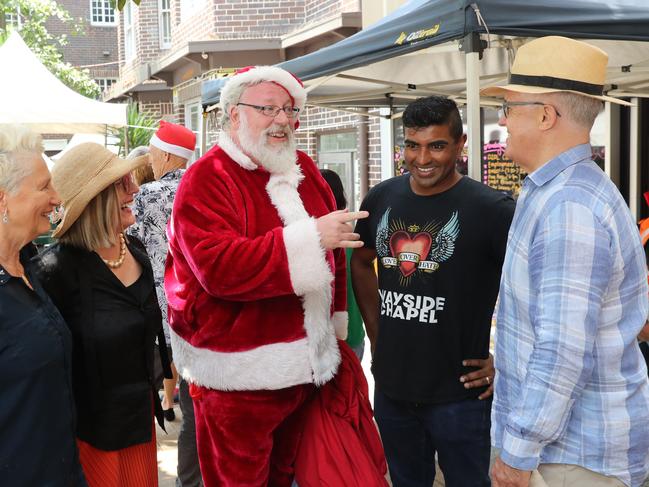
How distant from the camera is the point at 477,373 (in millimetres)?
2816

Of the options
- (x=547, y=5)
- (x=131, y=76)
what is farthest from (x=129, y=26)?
(x=547, y=5)

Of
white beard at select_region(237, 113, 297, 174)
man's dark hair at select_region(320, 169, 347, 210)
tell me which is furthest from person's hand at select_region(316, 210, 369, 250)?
man's dark hair at select_region(320, 169, 347, 210)

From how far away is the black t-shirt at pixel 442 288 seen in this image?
2812 mm

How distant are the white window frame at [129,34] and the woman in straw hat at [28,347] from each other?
71.2 ft

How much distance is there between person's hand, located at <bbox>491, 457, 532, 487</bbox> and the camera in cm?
→ 190

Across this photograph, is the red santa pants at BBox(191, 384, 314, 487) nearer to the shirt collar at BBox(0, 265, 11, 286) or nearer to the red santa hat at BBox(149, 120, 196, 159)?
the shirt collar at BBox(0, 265, 11, 286)

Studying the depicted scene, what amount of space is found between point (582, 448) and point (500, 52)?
4173mm

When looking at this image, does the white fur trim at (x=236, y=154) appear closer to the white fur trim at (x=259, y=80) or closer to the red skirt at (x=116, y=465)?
the white fur trim at (x=259, y=80)

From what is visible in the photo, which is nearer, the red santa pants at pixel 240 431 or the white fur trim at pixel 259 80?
the red santa pants at pixel 240 431

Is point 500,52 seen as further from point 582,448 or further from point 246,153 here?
point 582,448

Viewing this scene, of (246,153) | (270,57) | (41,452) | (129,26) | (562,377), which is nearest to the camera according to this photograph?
(562,377)

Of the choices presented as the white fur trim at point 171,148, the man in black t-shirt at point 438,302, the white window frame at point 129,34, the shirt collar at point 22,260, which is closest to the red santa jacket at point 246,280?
the man in black t-shirt at point 438,302

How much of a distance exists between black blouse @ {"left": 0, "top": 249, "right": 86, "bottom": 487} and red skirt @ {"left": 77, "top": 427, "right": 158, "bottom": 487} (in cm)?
46

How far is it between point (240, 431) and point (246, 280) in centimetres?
58
